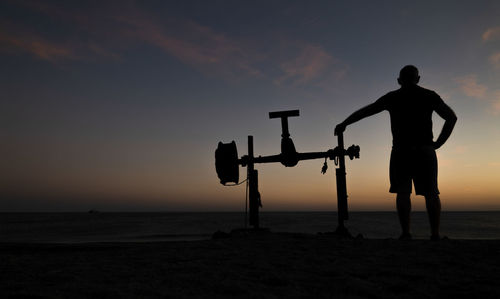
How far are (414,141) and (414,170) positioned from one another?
519 mm

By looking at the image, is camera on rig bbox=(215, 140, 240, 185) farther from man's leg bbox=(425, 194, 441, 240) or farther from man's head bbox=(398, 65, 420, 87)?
man's leg bbox=(425, 194, 441, 240)

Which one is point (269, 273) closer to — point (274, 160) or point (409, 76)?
point (409, 76)

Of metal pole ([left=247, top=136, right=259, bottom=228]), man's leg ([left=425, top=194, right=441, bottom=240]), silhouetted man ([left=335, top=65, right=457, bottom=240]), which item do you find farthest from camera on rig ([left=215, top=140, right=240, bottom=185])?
man's leg ([left=425, top=194, right=441, bottom=240])

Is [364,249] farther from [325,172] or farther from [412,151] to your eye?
[325,172]

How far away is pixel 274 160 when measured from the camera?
902 centimetres

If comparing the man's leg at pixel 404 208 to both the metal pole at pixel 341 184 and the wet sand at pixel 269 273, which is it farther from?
the metal pole at pixel 341 184

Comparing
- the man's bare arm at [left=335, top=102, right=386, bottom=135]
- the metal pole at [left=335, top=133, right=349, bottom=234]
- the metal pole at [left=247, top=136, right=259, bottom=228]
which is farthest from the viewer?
the metal pole at [left=247, top=136, right=259, bottom=228]

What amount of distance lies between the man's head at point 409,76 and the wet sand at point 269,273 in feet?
9.45

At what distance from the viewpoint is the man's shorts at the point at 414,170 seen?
19.3 feet

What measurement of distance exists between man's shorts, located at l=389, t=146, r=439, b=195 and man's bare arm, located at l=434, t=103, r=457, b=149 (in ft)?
0.63

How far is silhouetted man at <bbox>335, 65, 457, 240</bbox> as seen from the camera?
5.89 metres

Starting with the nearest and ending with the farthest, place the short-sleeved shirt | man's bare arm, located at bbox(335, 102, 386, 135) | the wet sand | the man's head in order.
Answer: the wet sand → the short-sleeved shirt → the man's head → man's bare arm, located at bbox(335, 102, 386, 135)

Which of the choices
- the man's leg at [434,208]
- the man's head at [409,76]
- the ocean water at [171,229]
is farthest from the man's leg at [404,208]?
the ocean water at [171,229]

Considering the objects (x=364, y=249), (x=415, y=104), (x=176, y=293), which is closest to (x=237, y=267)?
(x=176, y=293)
